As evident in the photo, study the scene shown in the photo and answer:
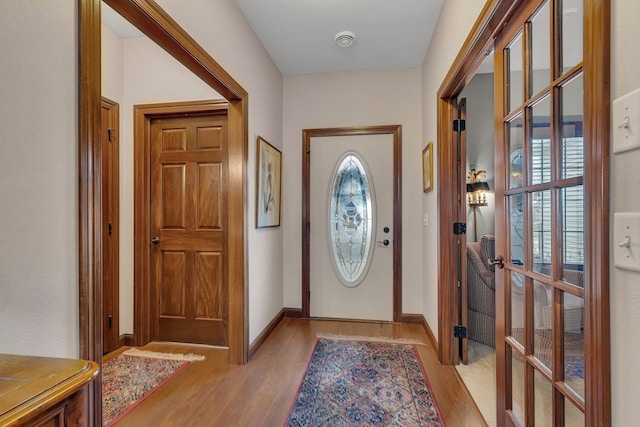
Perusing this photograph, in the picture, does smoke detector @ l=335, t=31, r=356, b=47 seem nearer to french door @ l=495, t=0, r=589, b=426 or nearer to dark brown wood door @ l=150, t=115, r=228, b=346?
dark brown wood door @ l=150, t=115, r=228, b=346

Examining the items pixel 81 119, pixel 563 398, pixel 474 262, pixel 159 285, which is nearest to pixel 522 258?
pixel 563 398

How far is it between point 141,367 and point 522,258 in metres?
2.60

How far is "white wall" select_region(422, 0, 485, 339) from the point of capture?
1.86 metres

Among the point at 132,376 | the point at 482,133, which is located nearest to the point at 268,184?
the point at 132,376

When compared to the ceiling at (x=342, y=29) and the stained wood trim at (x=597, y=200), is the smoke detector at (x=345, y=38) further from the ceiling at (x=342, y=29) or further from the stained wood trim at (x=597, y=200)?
the stained wood trim at (x=597, y=200)

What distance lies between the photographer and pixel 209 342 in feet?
8.89

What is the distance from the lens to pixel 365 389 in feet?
6.59

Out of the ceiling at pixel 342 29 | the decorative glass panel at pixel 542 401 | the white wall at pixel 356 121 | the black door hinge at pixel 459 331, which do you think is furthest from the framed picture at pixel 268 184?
the decorative glass panel at pixel 542 401

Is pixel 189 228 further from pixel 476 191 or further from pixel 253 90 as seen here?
pixel 476 191

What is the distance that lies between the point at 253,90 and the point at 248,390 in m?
2.29

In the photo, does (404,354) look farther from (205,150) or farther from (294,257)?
(205,150)

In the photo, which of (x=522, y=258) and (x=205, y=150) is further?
(x=205, y=150)

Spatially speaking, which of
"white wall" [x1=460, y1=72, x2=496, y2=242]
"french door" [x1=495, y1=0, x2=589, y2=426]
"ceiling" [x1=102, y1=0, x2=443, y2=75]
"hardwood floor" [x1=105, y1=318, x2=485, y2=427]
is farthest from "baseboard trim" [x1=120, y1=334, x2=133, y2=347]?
"white wall" [x1=460, y1=72, x2=496, y2=242]

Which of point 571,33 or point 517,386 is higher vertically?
point 571,33
